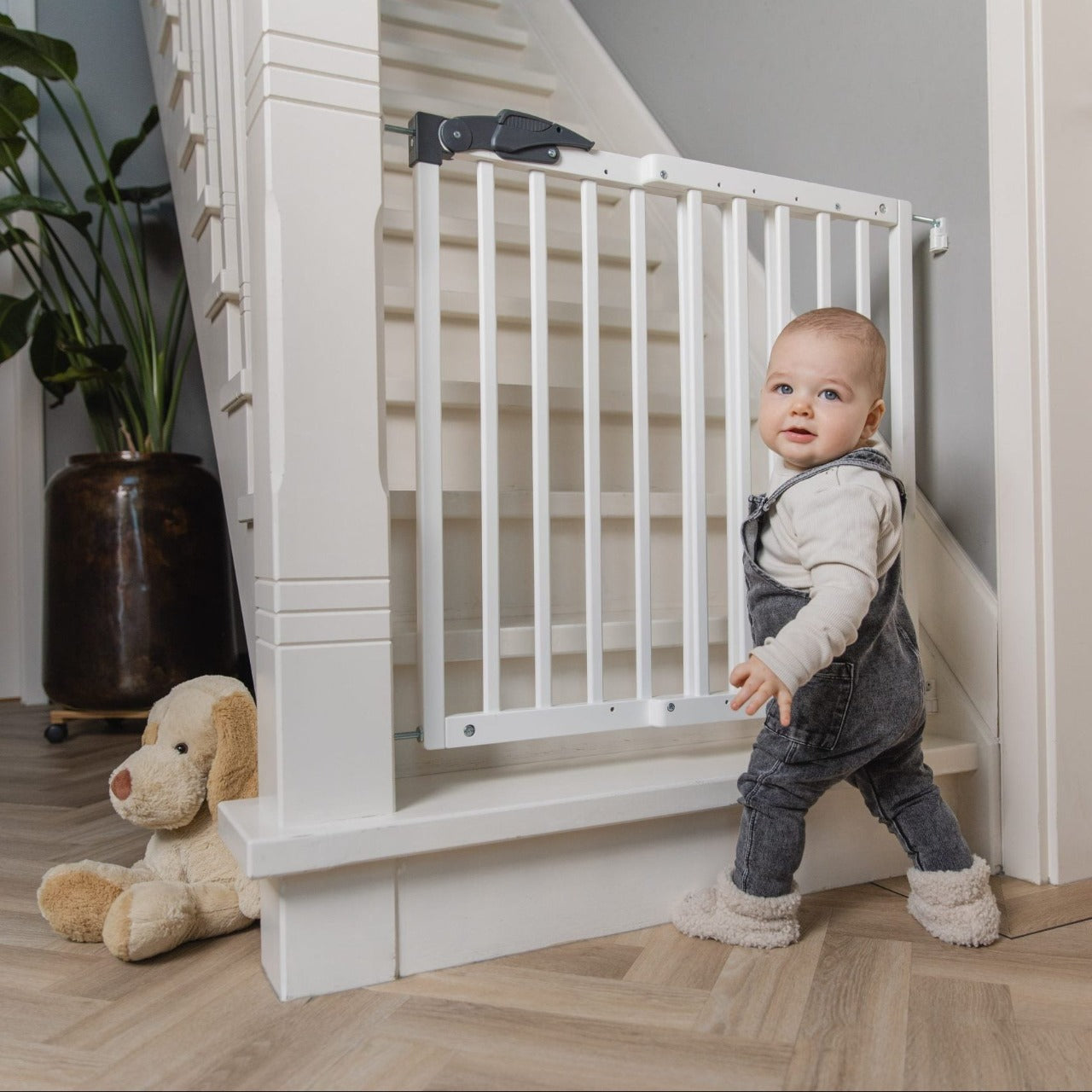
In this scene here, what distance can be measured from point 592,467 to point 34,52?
183cm

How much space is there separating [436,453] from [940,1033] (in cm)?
69

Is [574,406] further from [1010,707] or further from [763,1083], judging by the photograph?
[763,1083]

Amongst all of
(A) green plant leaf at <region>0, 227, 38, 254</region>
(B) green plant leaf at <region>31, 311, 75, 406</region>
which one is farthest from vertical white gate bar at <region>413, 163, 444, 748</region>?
(A) green plant leaf at <region>0, 227, 38, 254</region>

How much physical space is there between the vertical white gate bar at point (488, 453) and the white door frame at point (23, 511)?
200 centimetres

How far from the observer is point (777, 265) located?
120 centimetres

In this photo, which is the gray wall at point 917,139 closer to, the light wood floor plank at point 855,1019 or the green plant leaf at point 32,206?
the light wood floor plank at point 855,1019

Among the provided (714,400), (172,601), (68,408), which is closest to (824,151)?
(714,400)

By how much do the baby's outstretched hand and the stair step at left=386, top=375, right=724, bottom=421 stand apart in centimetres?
49

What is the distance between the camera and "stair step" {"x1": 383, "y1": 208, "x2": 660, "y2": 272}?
148cm

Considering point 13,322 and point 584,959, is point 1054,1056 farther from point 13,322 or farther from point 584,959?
point 13,322

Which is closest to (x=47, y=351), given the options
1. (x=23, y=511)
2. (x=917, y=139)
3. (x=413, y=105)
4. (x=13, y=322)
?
(x=13, y=322)

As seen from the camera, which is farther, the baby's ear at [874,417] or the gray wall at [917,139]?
the gray wall at [917,139]

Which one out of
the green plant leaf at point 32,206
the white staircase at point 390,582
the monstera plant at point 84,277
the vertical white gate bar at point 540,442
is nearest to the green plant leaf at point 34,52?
the monstera plant at point 84,277

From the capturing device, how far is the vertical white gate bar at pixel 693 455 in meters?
1.12
